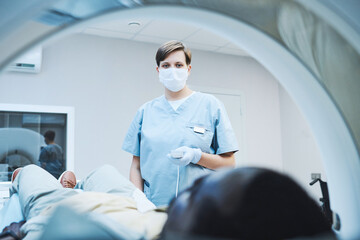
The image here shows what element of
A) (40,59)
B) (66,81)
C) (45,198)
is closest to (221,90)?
(66,81)

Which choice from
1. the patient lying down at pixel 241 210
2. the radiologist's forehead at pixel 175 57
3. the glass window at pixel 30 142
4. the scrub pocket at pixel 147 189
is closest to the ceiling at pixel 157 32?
the glass window at pixel 30 142

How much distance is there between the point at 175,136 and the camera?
1.36 meters

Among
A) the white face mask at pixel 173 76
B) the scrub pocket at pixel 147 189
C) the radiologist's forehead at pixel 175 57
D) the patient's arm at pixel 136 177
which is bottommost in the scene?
the scrub pocket at pixel 147 189

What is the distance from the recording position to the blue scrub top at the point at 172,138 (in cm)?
134

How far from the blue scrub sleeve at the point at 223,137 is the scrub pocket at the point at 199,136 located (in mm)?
35

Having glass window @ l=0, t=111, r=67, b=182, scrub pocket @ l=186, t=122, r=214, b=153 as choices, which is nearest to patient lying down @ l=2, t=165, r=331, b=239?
scrub pocket @ l=186, t=122, r=214, b=153

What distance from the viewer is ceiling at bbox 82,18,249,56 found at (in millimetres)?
2947

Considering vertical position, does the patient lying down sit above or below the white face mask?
below

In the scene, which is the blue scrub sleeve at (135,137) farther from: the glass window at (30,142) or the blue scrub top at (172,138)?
the glass window at (30,142)

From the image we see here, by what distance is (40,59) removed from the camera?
2.79 m

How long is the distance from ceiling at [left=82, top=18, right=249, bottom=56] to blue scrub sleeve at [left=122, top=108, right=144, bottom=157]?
1.53 m

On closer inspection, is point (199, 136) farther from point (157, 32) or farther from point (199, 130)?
point (157, 32)

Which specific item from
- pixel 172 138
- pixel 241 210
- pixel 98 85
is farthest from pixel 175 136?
pixel 98 85

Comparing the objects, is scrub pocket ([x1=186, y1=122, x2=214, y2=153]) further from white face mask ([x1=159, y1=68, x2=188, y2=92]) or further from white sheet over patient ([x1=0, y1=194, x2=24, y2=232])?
white sheet over patient ([x1=0, y1=194, x2=24, y2=232])
